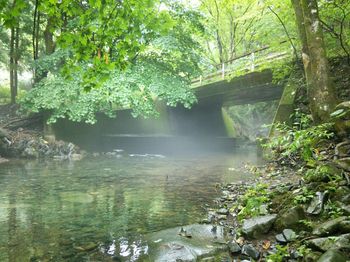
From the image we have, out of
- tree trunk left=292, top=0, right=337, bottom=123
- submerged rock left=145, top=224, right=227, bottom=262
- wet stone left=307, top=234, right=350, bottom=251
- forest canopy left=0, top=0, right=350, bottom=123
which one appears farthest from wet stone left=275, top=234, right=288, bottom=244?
tree trunk left=292, top=0, right=337, bottom=123

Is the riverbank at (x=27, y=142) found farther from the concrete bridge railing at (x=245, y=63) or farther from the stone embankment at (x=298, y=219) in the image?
the stone embankment at (x=298, y=219)

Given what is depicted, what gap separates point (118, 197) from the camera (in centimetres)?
783

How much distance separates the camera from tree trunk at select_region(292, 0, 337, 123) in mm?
6785

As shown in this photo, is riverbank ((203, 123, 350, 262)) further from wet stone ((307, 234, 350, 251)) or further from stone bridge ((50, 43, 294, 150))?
stone bridge ((50, 43, 294, 150))

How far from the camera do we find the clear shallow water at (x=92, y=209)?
4.53 meters

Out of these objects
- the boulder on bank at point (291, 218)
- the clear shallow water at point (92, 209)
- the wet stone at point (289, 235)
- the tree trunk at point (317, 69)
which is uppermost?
the tree trunk at point (317, 69)

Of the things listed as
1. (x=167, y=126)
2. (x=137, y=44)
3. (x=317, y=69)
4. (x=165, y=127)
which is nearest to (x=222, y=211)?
(x=137, y=44)

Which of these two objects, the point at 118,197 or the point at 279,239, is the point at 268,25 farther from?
the point at 279,239

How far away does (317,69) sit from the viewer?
6918mm

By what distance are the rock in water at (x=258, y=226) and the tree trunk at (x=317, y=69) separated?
318 centimetres

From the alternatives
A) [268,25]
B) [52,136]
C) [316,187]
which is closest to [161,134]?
[52,136]

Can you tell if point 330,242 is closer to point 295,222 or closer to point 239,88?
point 295,222

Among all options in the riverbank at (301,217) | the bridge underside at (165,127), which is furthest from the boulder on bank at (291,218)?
the bridge underside at (165,127)

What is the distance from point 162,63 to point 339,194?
556 inches
